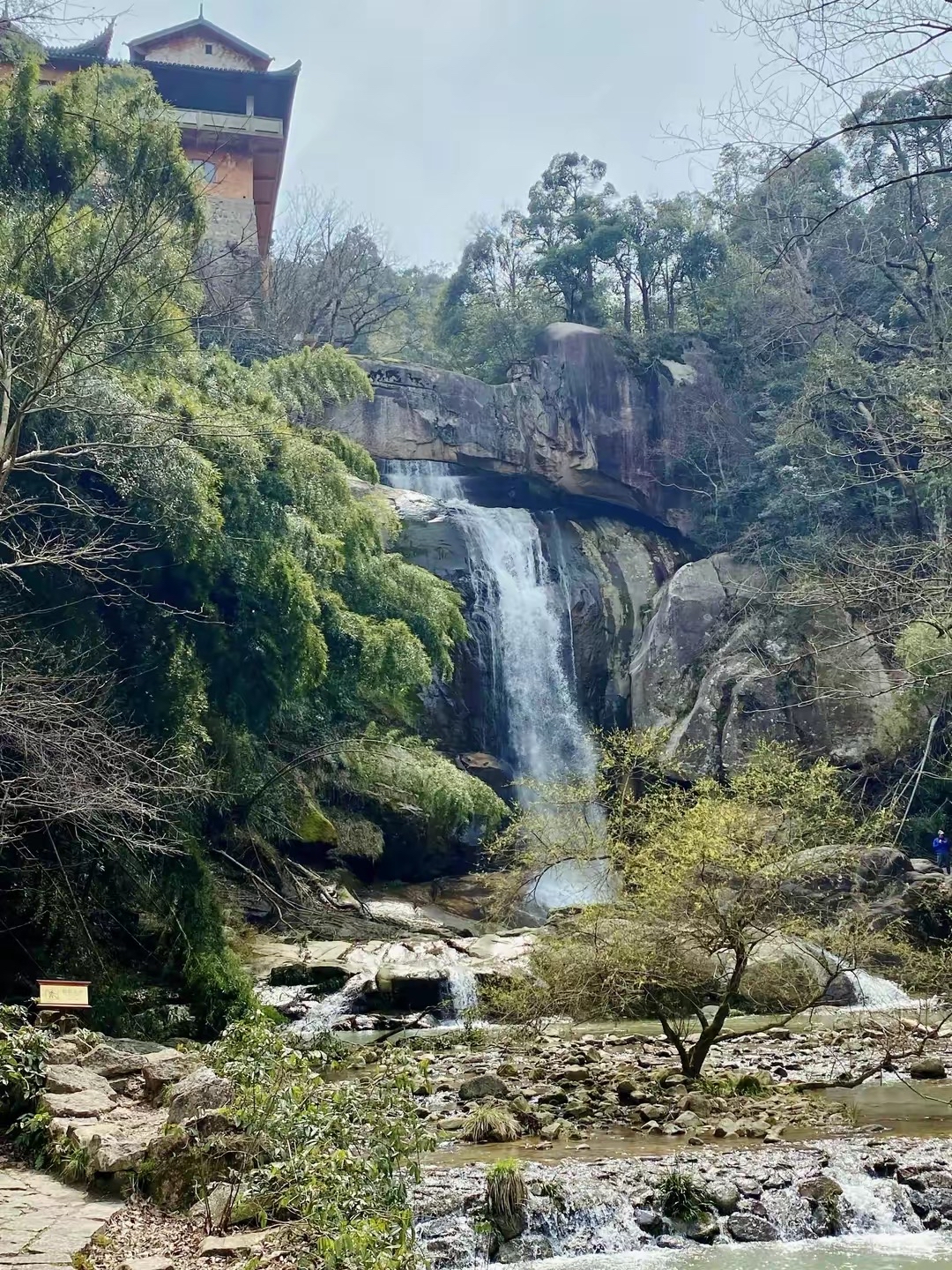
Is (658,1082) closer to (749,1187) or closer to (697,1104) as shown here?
(697,1104)

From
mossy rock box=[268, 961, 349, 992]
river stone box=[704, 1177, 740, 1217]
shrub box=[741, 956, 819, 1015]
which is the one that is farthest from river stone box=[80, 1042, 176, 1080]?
shrub box=[741, 956, 819, 1015]

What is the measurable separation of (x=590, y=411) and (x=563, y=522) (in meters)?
2.99

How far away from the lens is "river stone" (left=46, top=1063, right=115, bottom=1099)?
7000mm

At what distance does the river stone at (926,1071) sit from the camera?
10.3 metres

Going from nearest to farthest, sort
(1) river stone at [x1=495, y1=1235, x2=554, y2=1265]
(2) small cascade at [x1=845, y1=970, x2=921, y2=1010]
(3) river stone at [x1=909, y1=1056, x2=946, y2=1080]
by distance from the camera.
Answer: (1) river stone at [x1=495, y1=1235, x2=554, y2=1265]
(3) river stone at [x1=909, y1=1056, x2=946, y2=1080]
(2) small cascade at [x1=845, y1=970, x2=921, y2=1010]

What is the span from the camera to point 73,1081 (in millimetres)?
7148

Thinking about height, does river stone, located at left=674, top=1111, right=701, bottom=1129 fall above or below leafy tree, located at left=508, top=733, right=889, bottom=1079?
below

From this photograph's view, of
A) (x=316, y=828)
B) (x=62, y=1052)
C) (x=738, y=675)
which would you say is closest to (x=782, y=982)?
(x=62, y=1052)

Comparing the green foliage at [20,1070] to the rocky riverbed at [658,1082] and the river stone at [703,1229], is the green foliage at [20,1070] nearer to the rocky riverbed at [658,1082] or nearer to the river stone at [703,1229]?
the rocky riverbed at [658,1082]

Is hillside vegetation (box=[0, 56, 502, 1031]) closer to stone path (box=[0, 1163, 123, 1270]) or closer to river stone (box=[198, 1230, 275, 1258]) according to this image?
stone path (box=[0, 1163, 123, 1270])

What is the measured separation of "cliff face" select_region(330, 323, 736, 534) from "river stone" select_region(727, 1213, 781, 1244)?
23423 millimetres

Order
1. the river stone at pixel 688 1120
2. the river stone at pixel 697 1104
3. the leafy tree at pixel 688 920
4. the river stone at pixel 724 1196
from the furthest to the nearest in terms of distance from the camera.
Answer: the leafy tree at pixel 688 920, the river stone at pixel 697 1104, the river stone at pixel 688 1120, the river stone at pixel 724 1196

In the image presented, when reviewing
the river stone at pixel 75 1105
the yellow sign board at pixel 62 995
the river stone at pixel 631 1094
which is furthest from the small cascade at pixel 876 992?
the river stone at pixel 75 1105

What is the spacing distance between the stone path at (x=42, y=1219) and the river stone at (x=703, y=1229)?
10.9 feet
